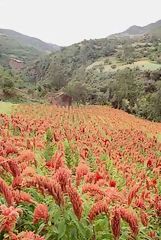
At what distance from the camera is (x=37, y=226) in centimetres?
448

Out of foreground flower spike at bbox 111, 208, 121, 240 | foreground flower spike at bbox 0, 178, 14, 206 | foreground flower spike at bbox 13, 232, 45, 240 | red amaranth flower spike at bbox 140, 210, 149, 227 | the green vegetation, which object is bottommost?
the green vegetation

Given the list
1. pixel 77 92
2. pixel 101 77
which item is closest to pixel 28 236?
pixel 77 92

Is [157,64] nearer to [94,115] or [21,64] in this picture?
[94,115]

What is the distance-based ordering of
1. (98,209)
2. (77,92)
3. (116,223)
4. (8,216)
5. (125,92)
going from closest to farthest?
(8,216) → (116,223) → (98,209) → (125,92) → (77,92)

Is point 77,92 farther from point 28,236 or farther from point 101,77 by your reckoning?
point 28,236

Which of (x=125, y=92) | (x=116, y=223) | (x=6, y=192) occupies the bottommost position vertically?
(x=125, y=92)

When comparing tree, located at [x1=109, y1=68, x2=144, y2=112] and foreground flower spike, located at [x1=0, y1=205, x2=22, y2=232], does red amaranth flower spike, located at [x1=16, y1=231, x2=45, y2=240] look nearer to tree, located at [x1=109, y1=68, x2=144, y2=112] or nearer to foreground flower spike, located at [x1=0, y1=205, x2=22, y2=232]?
foreground flower spike, located at [x1=0, y1=205, x2=22, y2=232]

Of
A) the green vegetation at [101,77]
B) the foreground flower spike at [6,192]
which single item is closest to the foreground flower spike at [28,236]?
the foreground flower spike at [6,192]

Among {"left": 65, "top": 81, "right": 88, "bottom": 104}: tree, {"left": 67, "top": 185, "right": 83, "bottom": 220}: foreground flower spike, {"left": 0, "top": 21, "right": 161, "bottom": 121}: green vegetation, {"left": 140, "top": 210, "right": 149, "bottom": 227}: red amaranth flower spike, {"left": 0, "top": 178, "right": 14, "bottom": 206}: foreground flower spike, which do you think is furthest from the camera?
{"left": 65, "top": 81, "right": 88, "bottom": 104}: tree

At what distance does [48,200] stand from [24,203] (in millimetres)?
238

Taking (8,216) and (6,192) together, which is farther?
(6,192)

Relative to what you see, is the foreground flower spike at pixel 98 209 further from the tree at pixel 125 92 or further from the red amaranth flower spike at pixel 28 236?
the tree at pixel 125 92

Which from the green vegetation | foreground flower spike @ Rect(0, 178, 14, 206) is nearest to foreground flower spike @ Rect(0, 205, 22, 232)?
foreground flower spike @ Rect(0, 178, 14, 206)

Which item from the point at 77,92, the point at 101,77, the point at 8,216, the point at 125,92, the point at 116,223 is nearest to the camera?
the point at 8,216
